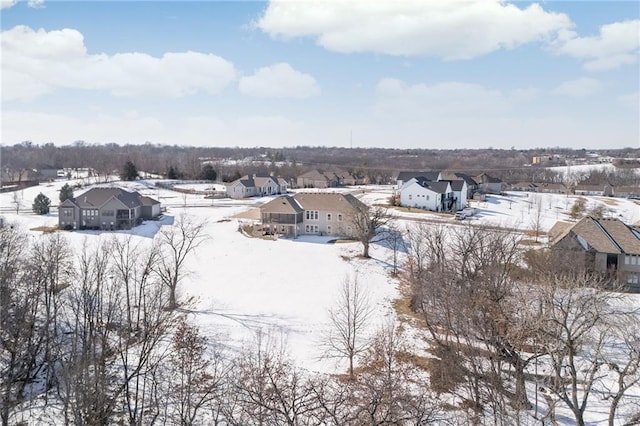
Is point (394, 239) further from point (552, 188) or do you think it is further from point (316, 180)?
point (552, 188)

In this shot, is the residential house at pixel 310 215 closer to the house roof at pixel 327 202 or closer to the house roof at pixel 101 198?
the house roof at pixel 327 202

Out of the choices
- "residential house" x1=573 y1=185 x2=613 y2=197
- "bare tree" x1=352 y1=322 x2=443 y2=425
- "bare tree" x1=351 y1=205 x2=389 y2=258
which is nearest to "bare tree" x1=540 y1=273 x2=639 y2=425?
"bare tree" x1=352 y1=322 x2=443 y2=425

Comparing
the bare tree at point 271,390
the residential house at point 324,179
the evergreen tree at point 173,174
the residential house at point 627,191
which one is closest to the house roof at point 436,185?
the residential house at point 324,179

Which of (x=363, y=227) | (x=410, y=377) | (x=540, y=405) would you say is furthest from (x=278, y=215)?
(x=540, y=405)

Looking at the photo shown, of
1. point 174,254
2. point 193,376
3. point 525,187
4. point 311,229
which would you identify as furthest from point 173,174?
point 193,376

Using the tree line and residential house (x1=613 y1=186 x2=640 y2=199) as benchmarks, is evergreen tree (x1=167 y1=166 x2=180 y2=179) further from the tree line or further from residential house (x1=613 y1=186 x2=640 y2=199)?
residential house (x1=613 y1=186 x2=640 y2=199)

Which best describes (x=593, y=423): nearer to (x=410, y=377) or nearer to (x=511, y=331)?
(x=511, y=331)
